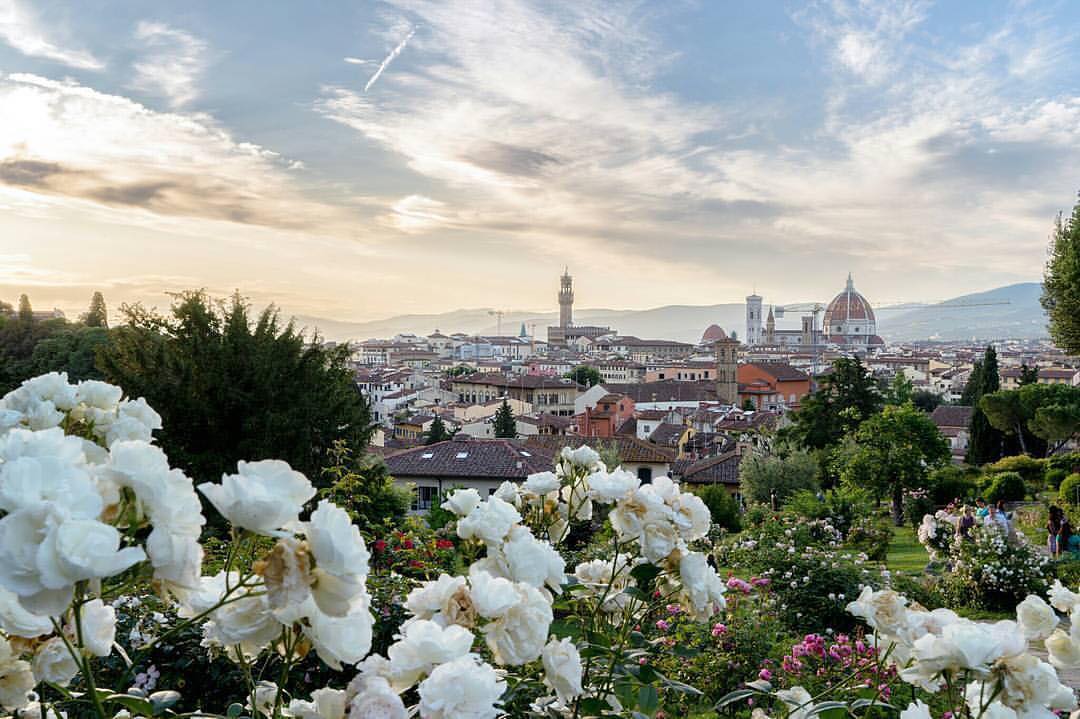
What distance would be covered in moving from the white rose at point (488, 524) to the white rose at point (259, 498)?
46 cm

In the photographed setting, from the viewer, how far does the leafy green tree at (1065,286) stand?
538 inches

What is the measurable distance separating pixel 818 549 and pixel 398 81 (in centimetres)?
873

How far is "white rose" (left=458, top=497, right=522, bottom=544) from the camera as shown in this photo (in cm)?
125

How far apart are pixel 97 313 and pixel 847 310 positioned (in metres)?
122

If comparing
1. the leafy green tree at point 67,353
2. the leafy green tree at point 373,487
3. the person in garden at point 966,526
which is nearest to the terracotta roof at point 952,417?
the leafy green tree at point 373,487

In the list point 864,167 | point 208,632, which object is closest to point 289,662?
point 208,632

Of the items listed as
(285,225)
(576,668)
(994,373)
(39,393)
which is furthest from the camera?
(994,373)

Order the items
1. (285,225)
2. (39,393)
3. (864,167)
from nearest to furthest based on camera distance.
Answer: (39,393)
(285,225)
(864,167)

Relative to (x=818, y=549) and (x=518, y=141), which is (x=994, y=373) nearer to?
(x=518, y=141)

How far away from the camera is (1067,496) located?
13539 mm

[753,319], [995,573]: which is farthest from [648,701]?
[753,319]

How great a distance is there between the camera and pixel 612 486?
4.90ft

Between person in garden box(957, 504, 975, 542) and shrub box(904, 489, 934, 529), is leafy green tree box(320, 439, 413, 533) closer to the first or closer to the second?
person in garden box(957, 504, 975, 542)

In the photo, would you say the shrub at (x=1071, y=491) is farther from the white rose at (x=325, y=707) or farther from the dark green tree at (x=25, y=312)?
the dark green tree at (x=25, y=312)
